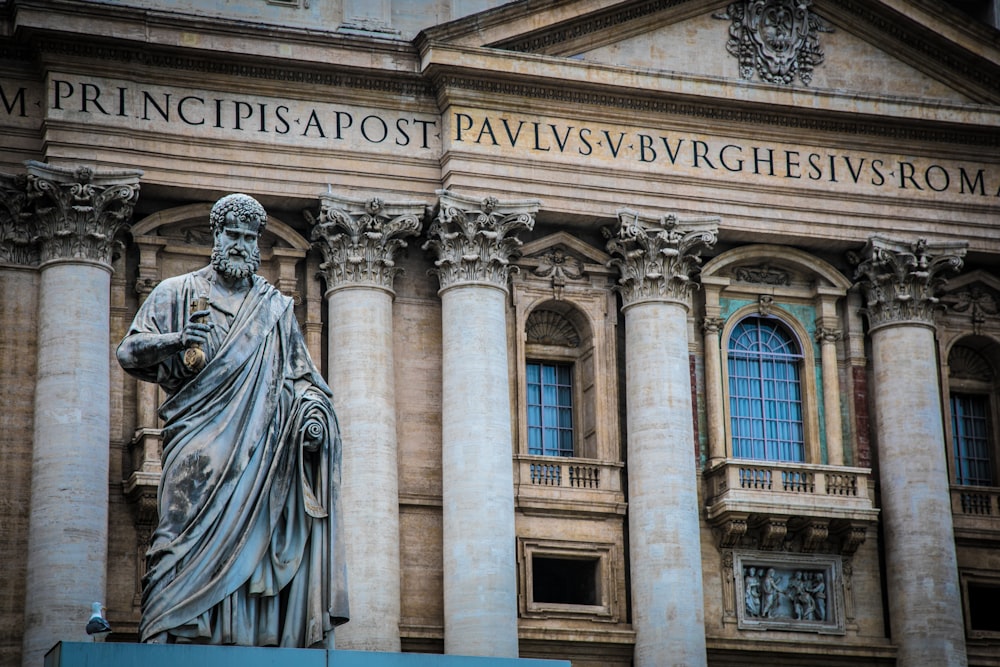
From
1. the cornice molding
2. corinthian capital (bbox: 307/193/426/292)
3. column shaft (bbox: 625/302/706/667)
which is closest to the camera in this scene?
the cornice molding

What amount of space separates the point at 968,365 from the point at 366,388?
409 inches

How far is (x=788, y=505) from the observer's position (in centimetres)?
3011

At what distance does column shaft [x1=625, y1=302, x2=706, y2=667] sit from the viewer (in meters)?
29.0

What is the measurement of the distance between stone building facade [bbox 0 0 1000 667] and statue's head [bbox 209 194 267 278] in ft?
46.7

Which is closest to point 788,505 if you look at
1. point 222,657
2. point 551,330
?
point 551,330

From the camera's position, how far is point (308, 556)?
12648 mm

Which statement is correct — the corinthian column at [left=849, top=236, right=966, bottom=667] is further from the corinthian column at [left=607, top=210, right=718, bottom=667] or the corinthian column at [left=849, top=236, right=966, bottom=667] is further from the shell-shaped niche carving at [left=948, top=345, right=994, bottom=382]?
the corinthian column at [left=607, top=210, right=718, bottom=667]

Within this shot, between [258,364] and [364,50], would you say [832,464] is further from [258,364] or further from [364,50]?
[258,364]

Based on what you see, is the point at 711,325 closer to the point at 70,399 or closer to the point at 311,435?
the point at 70,399

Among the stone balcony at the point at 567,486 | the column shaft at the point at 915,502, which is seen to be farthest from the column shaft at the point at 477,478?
the column shaft at the point at 915,502

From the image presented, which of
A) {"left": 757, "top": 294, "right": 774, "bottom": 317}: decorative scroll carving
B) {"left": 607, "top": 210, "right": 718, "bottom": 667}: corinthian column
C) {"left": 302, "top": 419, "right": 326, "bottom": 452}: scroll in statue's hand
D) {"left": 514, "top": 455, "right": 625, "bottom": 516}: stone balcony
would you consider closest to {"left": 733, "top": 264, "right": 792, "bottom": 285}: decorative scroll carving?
{"left": 757, "top": 294, "right": 774, "bottom": 317}: decorative scroll carving

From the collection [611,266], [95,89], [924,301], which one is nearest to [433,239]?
[611,266]

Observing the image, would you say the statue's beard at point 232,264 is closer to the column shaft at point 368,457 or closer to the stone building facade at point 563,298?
the stone building facade at point 563,298

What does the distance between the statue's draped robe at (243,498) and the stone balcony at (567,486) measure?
1678cm
